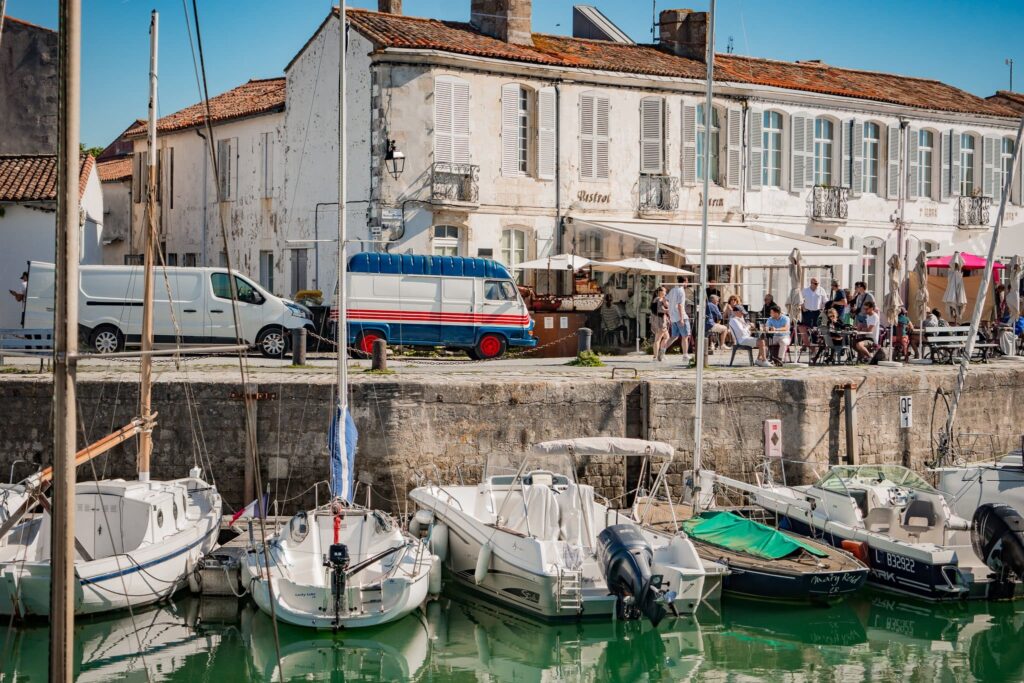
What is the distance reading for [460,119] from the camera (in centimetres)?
2675

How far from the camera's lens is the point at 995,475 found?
18.4 meters

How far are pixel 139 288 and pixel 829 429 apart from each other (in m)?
12.5

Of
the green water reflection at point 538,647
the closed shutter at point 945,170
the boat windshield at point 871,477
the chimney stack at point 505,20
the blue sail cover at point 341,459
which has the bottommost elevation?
the green water reflection at point 538,647

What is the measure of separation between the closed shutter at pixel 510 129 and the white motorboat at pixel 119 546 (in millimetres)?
13019

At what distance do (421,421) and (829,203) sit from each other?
1759 cm

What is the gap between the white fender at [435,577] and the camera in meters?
15.5

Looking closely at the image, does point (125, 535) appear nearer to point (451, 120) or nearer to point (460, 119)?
point (451, 120)

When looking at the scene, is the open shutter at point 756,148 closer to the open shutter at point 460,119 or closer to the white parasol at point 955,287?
the white parasol at point 955,287

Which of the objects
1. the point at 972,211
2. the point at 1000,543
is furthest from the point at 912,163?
the point at 1000,543

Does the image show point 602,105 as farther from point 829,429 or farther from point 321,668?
point 321,668

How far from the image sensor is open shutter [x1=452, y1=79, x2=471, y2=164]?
26.7 metres

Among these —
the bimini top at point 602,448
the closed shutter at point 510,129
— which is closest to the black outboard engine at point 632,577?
the bimini top at point 602,448

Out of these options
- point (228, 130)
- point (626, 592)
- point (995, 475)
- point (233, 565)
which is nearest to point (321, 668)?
point (233, 565)

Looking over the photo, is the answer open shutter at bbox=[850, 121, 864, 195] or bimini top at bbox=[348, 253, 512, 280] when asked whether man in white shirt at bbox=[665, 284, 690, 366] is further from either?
open shutter at bbox=[850, 121, 864, 195]
